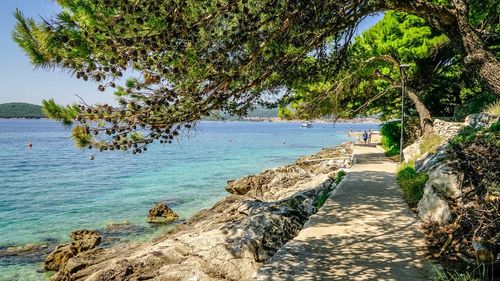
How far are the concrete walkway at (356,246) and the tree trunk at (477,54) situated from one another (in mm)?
3146

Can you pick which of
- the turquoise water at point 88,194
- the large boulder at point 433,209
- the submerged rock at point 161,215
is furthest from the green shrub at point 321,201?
the submerged rock at point 161,215

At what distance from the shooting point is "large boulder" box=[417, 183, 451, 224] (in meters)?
7.29

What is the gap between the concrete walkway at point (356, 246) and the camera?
5644 millimetres

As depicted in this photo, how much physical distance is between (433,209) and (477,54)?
348cm

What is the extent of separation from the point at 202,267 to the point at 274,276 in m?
2.21

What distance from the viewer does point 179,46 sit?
14.9 feet

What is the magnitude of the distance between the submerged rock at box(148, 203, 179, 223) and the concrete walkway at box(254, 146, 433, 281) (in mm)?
9619

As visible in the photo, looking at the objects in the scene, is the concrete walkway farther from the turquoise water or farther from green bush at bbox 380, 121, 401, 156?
green bush at bbox 380, 121, 401, 156

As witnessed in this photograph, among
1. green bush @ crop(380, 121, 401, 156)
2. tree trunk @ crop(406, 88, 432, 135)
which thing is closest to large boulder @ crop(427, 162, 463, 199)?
tree trunk @ crop(406, 88, 432, 135)

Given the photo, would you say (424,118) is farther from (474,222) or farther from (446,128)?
(474,222)

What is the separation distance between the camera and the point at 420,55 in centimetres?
1981

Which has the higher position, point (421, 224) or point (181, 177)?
point (421, 224)

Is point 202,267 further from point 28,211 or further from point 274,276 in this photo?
point 28,211

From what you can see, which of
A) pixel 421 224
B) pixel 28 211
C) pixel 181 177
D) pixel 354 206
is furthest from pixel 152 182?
pixel 421 224
